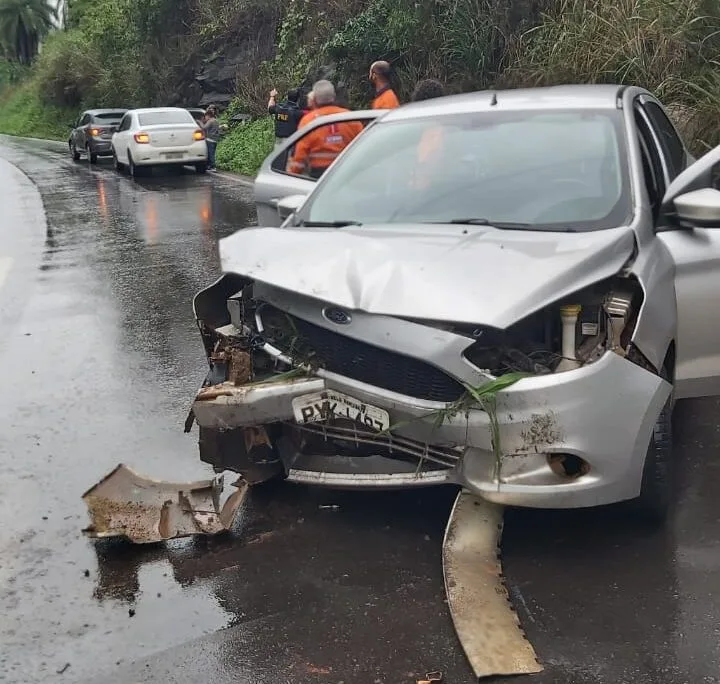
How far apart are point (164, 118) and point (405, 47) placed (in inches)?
247

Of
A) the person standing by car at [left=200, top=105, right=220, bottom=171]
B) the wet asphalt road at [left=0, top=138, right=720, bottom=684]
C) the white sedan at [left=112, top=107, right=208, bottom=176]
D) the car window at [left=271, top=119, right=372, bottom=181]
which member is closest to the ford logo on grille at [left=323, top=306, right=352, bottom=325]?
the wet asphalt road at [left=0, top=138, right=720, bottom=684]

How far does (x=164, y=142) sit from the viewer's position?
20.5 m

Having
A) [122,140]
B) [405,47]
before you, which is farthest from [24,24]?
[405,47]

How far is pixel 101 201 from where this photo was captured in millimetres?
17016

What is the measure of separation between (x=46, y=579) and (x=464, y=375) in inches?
72.9

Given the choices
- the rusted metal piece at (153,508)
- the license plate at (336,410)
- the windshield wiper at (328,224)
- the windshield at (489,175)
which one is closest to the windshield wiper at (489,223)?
the windshield at (489,175)

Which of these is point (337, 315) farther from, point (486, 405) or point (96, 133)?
point (96, 133)

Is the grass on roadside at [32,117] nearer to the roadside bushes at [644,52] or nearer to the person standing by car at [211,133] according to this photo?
the person standing by car at [211,133]

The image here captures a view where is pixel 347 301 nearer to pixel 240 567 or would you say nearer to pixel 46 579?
pixel 240 567

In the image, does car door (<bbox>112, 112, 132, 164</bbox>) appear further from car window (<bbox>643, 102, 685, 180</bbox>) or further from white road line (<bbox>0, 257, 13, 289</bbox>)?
car window (<bbox>643, 102, 685, 180</bbox>)

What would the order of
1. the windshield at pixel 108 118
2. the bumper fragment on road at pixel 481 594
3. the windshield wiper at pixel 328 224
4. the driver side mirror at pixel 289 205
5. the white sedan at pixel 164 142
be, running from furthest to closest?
the windshield at pixel 108 118
the white sedan at pixel 164 142
the driver side mirror at pixel 289 205
the windshield wiper at pixel 328 224
the bumper fragment on road at pixel 481 594

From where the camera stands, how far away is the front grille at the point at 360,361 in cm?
360

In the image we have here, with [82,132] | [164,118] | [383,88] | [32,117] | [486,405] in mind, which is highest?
[383,88]

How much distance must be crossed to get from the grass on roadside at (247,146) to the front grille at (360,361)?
1683cm
